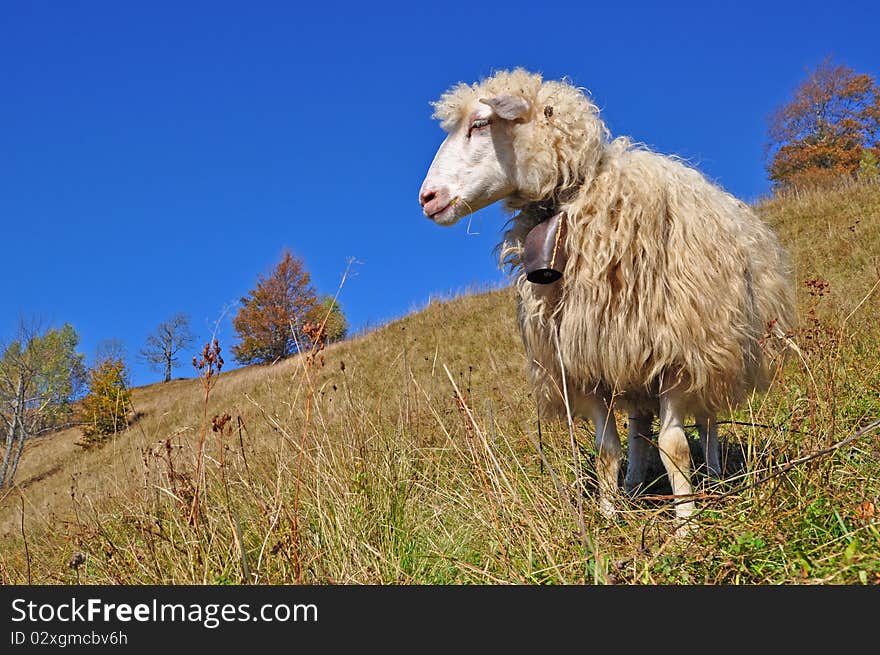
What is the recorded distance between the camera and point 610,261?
10.7 feet

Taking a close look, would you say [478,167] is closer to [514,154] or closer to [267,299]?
[514,154]

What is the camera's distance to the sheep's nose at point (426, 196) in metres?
3.45

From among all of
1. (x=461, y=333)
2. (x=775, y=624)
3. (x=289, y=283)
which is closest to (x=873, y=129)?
(x=461, y=333)

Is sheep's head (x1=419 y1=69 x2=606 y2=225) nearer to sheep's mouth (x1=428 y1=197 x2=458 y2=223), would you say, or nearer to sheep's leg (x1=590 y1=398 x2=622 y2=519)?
sheep's mouth (x1=428 y1=197 x2=458 y2=223)

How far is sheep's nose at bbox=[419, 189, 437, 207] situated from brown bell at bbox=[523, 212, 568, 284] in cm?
58

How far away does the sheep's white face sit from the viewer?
342 cm

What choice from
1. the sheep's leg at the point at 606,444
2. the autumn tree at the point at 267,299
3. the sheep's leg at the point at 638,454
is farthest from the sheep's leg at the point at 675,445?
the autumn tree at the point at 267,299

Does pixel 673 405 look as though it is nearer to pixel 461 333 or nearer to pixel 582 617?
pixel 582 617

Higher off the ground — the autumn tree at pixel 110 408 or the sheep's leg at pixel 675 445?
the autumn tree at pixel 110 408

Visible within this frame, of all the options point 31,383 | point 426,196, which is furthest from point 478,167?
point 31,383

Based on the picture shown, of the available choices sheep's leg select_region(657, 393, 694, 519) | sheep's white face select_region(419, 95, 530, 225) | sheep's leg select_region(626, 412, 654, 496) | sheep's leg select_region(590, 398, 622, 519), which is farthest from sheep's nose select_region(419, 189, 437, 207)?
sheep's leg select_region(626, 412, 654, 496)

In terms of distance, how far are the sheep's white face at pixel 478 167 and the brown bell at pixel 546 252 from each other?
13.3 inches

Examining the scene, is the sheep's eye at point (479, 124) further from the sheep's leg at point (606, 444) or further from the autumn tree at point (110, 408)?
the autumn tree at point (110, 408)

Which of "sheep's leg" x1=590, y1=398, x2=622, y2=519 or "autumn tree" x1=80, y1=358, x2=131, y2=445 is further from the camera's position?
"autumn tree" x1=80, y1=358, x2=131, y2=445
